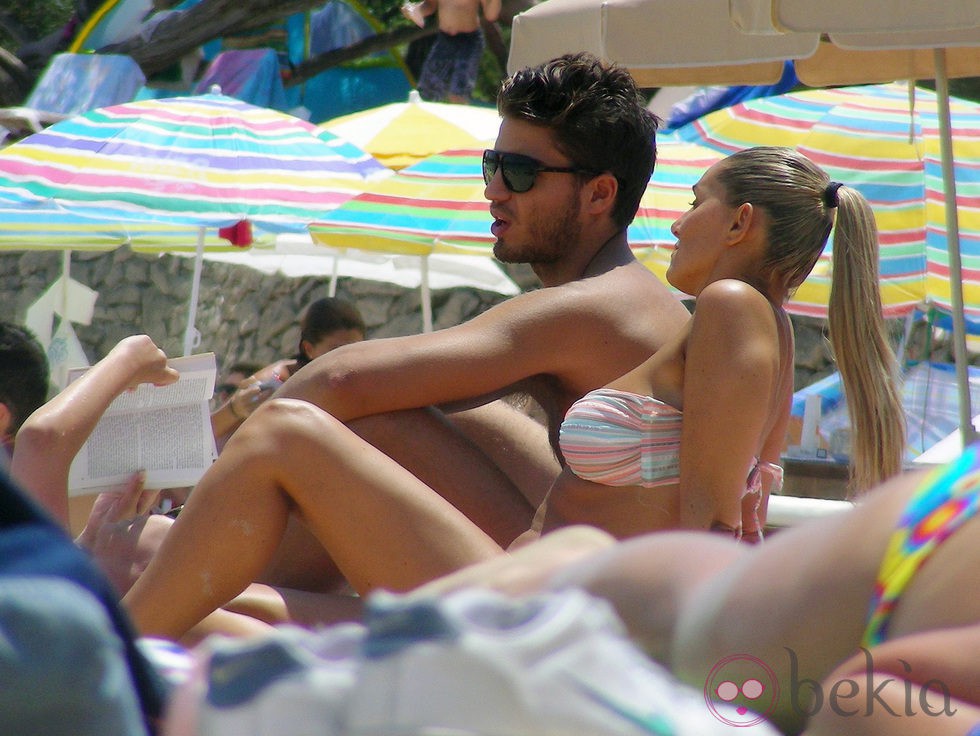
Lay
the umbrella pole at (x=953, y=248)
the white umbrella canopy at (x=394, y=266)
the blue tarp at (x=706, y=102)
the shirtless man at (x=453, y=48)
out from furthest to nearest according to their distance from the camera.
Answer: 1. the shirtless man at (x=453, y=48)
2. the blue tarp at (x=706, y=102)
3. the white umbrella canopy at (x=394, y=266)
4. the umbrella pole at (x=953, y=248)

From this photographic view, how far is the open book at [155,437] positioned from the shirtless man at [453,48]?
8.49 metres

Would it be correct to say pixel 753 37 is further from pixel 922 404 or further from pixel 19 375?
pixel 922 404

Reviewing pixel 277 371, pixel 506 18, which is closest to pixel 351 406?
pixel 277 371

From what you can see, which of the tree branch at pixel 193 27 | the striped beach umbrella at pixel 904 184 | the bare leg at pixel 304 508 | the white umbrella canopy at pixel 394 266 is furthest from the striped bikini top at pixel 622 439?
the tree branch at pixel 193 27

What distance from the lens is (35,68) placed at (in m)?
11.8

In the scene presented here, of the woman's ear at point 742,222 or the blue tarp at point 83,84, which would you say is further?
the blue tarp at point 83,84

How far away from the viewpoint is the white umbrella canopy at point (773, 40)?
3.07m

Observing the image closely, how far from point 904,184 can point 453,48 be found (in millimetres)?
6224

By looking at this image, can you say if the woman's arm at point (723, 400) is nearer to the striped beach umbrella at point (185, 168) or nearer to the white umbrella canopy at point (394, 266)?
the striped beach umbrella at point (185, 168)

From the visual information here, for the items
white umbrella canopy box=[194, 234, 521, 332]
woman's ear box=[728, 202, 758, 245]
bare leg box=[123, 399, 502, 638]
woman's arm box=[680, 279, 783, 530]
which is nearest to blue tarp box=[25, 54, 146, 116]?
white umbrella canopy box=[194, 234, 521, 332]

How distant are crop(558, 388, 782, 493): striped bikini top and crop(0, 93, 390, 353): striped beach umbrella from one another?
3.86 metres

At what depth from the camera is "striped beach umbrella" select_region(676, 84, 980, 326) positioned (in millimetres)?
5738

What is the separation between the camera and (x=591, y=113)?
9.09 ft

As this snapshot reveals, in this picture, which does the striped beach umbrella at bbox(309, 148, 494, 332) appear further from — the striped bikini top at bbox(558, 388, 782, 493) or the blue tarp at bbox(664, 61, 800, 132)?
the striped bikini top at bbox(558, 388, 782, 493)
